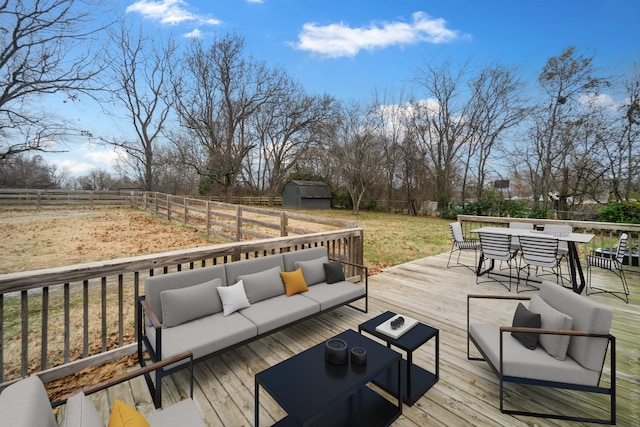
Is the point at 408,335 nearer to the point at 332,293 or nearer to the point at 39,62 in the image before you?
the point at 332,293

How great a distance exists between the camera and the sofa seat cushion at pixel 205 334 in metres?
2.18

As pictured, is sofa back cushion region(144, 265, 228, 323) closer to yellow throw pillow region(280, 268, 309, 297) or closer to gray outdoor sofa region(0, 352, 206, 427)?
yellow throw pillow region(280, 268, 309, 297)

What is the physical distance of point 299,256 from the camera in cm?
370

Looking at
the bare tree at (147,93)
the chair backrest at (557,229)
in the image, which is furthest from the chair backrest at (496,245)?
the bare tree at (147,93)

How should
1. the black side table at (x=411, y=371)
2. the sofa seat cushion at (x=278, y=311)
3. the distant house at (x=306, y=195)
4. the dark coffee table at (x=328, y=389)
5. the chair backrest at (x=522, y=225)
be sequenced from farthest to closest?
the distant house at (x=306, y=195)
the chair backrest at (x=522, y=225)
the sofa seat cushion at (x=278, y=311)
the black side table at (x=411, y=371)
the dark coffee table at (x=328, y=389)

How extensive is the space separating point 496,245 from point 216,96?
1925cm

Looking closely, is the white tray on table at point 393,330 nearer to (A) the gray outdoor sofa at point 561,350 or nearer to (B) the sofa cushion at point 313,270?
(A) the gray outdoor sofa at point 561,350

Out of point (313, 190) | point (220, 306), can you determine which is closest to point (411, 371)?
point (220, 306)

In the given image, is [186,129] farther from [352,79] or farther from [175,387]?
[175,387]

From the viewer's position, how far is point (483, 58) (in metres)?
16.8

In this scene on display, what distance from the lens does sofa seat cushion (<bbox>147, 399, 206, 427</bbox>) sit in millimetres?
1419

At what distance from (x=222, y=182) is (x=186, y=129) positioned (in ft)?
13.7

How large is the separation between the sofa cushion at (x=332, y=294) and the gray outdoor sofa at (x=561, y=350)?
1.52 meters

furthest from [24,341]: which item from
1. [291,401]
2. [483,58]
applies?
[483,58]
